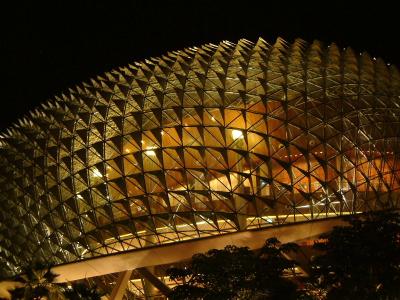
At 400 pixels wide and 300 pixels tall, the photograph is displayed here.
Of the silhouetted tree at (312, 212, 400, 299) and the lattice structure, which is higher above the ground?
the lattice structure

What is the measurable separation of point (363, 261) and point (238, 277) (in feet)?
15.8

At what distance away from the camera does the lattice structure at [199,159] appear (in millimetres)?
28234

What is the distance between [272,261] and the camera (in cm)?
2097

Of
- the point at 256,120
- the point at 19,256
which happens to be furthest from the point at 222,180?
the point at 19,256

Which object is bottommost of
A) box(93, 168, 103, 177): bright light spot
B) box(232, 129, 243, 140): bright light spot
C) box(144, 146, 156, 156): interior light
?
box(93, 168, 103, 177): bright light spot

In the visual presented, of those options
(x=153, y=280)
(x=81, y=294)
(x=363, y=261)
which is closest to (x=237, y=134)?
(x=153, y=280)

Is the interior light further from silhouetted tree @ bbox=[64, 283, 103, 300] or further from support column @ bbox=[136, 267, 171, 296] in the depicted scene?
silhouetted tree @ bbox=[64, 283, 103, 300]

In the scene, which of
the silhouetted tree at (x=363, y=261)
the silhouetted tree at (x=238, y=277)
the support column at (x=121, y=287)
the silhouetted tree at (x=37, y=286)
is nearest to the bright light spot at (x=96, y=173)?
the support column at (x=121, y=287)

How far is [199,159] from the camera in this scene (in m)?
29.2

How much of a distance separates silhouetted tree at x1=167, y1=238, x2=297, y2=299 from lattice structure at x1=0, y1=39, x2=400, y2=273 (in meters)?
6.17

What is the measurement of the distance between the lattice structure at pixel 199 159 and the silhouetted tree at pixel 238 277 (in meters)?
6.17

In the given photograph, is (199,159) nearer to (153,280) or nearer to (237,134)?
(237,134)

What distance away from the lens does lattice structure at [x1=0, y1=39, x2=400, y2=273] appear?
92.6ft

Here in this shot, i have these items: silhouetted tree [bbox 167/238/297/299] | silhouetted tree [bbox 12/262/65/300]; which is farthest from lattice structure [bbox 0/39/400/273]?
silhouetted tree [bbox 167/238/297/299]
